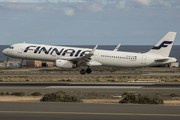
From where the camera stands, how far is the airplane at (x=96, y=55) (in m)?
50.4

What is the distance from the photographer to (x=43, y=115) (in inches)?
663

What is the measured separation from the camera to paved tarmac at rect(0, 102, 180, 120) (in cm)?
1633

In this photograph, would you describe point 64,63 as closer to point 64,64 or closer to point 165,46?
point 64,64

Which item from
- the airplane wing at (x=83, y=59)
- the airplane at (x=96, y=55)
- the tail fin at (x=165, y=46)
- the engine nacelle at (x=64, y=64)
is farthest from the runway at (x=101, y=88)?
Answer: the tail fin at (x=165, y=46)

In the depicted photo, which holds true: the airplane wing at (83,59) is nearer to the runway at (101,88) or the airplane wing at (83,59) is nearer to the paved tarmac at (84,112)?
the runway at (101,88)

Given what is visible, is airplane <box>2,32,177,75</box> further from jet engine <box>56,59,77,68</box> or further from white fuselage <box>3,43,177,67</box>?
jet engine <box>56,59,77,68</box>

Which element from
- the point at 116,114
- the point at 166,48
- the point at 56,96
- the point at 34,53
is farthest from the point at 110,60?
the point at 116,114

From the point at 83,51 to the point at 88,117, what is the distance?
115 ft

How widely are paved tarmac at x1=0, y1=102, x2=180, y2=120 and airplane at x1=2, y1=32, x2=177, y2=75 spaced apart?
98.9 feet

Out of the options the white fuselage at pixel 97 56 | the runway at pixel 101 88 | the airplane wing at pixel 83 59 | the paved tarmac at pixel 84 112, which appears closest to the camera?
Result: the paved tarmac at pixel 84 112

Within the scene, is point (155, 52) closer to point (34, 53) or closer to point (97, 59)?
point (97, 59)

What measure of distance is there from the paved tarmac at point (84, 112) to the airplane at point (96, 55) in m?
30.2

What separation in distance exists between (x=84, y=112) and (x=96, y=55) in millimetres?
33861

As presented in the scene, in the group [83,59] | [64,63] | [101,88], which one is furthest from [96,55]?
[101,88]
